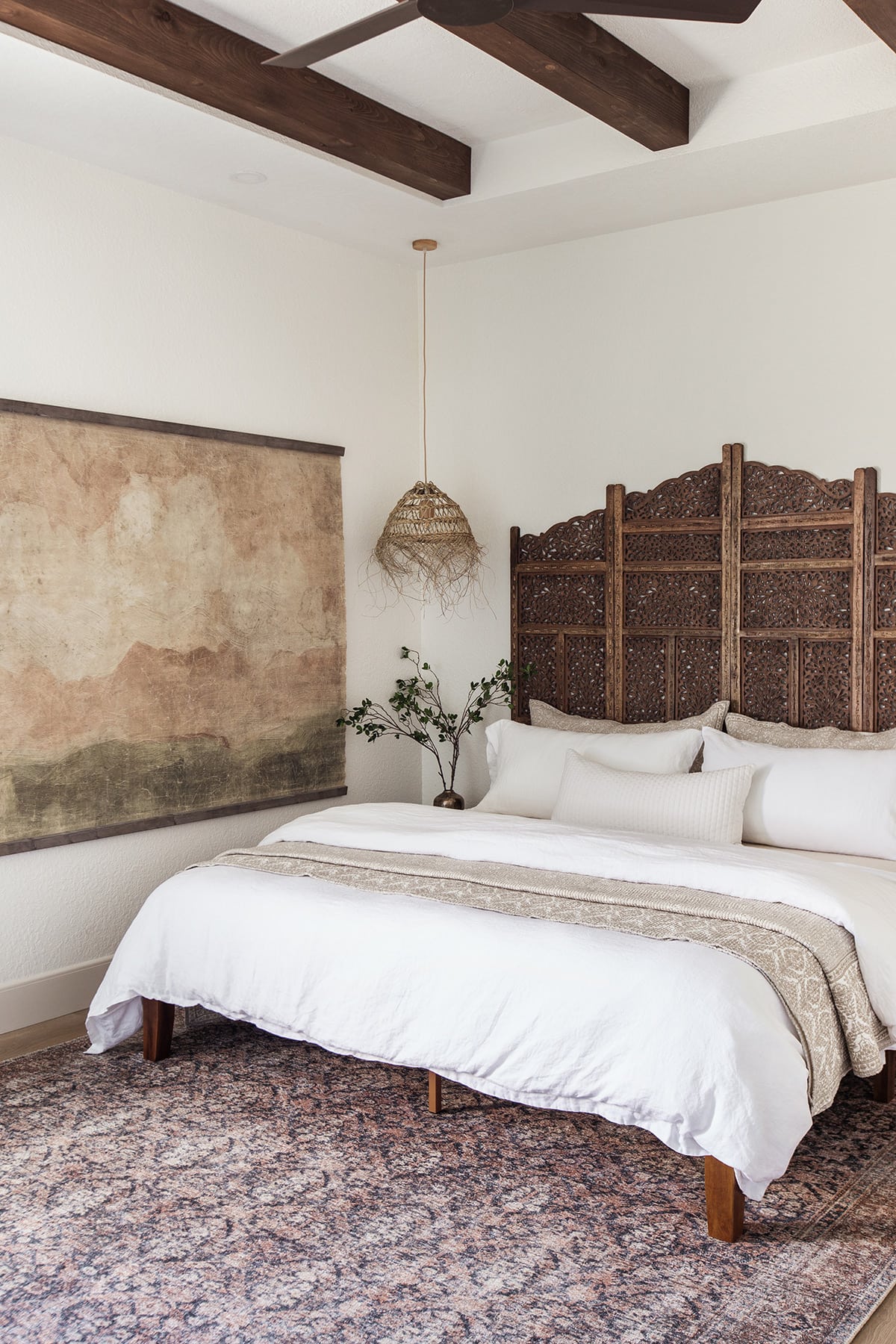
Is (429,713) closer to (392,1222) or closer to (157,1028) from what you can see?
(157,1028)

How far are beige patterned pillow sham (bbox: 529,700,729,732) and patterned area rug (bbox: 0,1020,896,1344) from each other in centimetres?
137

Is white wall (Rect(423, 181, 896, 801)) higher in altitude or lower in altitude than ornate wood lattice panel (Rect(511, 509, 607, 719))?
higher

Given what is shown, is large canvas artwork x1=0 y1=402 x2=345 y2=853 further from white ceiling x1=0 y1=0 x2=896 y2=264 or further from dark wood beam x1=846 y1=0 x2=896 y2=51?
dark wood beam x1=846 y1=0 x2=896 y2=51

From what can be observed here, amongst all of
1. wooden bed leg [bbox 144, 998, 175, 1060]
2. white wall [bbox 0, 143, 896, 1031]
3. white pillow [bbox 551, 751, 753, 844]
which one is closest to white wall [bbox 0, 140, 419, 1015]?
white wall [bbox 0, 143, 896, 1031]

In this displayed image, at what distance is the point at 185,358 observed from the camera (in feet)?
13.4

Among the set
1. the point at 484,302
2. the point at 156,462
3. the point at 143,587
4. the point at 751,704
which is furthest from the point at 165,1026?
the point at 484,302

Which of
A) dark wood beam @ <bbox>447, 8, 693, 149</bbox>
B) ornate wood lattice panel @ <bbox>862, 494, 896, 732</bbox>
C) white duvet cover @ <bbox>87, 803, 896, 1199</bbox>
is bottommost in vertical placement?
white duvet cover @ <bbox>87, 803, 896, 1199</bbox>

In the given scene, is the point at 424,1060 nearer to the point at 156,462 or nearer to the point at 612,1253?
the point at 612,1253

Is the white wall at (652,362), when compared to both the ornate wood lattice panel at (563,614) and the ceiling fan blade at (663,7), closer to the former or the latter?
the ornate wood lattice panel at (563,614)

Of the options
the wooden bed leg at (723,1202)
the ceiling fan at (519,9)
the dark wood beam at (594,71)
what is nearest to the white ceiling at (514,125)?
the dark wood beam at (594,71)

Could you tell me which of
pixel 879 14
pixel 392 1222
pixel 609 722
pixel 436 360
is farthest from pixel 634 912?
pixel 436 360

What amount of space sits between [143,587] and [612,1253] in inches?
98.7

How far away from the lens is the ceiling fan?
216 cm

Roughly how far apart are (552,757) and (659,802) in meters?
0.60
